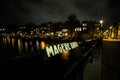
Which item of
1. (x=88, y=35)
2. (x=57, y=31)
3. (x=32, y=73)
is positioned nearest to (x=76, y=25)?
(x=88, y=35)

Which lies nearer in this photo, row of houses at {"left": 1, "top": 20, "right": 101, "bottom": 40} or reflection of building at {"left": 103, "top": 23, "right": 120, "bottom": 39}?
reflection of building at {"left": 103, "top": 23, "right": 120, "bottom": 39}

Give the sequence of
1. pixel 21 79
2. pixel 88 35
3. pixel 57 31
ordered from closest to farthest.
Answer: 1. pixel 21 79
2. pixel 88 35
3. pixel 57 31

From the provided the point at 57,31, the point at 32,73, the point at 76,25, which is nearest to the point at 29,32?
the point at 57,31

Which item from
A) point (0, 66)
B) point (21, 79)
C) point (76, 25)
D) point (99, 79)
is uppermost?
point (76, 25)

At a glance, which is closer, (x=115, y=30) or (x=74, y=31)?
(x=115, y=30)

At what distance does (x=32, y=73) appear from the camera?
11070 mm

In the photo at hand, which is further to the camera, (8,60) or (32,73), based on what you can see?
(32,73)

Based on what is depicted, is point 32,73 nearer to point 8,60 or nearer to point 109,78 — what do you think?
point 8,60

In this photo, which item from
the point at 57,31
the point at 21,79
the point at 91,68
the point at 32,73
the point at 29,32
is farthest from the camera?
the point at 29,32

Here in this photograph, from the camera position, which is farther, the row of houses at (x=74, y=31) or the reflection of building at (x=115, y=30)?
the row of houses at (x=74, y=31)

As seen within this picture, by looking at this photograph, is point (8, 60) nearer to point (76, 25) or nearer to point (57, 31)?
point (76, 25)

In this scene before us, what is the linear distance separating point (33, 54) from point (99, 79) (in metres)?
3.83

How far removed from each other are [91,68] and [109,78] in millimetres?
1377

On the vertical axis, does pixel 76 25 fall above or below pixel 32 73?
above
